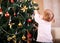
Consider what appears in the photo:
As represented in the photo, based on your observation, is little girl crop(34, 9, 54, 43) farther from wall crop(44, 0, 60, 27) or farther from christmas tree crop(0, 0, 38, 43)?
wall crop(44, 0, 60, 27)

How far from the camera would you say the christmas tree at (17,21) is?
8.73 feet

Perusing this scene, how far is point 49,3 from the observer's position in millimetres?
3582

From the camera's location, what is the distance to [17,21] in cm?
268

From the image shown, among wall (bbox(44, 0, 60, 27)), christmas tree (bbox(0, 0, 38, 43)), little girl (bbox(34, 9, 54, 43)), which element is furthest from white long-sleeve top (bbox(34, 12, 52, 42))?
wall (bbox(44, 0, 60, 27))

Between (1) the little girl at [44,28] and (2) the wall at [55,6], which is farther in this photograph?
(2) the wall at [55,6]

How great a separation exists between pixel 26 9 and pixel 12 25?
39 cm

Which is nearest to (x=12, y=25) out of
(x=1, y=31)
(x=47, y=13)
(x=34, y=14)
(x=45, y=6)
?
(x=1, y=31)

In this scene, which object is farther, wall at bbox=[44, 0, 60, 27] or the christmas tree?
wall at bbox=[44, 0, 60, 27]

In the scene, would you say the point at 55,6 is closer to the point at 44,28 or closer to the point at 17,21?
the point at 44,28

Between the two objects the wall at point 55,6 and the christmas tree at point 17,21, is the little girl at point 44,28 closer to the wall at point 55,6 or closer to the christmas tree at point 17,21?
the christmas tree at point 17,21

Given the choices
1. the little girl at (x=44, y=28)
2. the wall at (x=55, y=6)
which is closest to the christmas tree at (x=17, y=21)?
the little girl at (x=44, y=28)

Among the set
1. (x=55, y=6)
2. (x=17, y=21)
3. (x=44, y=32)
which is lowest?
(x=44, y=32)

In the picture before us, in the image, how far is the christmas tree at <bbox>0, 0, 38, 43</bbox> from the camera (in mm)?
2662

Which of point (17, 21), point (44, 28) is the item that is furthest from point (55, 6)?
point (17, 21)
